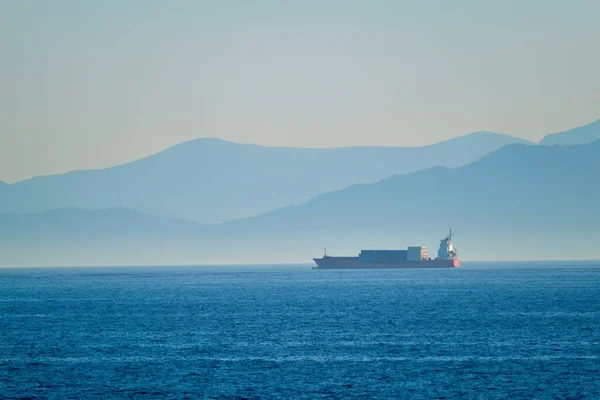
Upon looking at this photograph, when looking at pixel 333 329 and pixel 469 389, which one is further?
pixel 333 329

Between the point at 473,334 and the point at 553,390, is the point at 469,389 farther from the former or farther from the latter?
the point at 473,334

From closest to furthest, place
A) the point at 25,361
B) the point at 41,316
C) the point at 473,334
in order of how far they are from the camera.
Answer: the point at 25,361 → the point at 473,334 → the point at 41,316

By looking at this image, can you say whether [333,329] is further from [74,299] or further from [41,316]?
[74,299]

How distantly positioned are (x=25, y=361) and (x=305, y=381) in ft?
70.8

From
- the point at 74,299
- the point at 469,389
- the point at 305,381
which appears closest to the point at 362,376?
the point at 305,381

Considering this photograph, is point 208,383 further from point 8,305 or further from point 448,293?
point 448,293

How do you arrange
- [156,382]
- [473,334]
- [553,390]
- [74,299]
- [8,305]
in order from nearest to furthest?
1. [553,390]
2. [156,382]
3. [473,334]
4. [8,305]
5. [74,299]

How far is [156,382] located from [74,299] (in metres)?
94.2

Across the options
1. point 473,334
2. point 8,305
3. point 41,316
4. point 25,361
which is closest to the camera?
point 25,361

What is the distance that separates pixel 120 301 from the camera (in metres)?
137

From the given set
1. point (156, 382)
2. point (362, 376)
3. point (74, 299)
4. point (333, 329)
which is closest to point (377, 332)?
point (333, 329)

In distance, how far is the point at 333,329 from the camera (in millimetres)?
84188

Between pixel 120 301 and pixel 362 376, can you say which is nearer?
pixel 362 376

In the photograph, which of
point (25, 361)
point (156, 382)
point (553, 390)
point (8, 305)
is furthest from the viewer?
point (8, 305)
